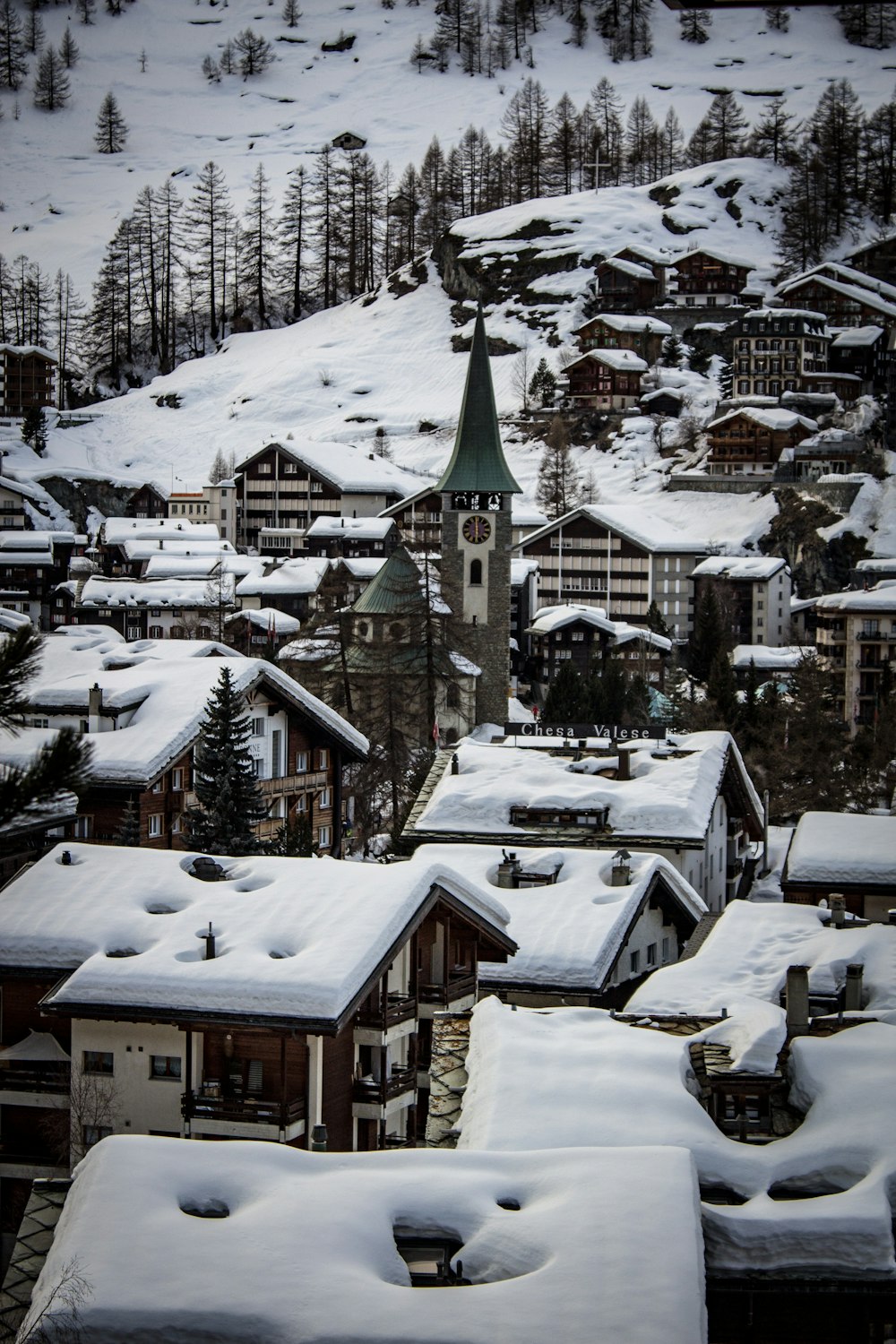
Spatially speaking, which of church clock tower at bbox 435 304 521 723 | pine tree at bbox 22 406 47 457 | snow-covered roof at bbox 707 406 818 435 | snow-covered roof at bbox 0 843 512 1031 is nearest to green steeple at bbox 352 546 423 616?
church clock tower at bbox 435 304 521 723

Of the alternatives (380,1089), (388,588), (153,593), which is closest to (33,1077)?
(380,1089)

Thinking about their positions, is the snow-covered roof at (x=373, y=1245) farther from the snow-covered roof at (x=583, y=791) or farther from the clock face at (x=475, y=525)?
the clock face at (x=475, y=525)

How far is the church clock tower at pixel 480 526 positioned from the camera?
73062mm

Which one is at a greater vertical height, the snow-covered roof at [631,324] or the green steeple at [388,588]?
the green steeple at [388,588]

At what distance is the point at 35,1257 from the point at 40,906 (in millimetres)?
7610

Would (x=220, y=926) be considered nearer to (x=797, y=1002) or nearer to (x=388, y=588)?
(x=797, y=1002)

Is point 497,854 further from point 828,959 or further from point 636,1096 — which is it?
point 636,1096

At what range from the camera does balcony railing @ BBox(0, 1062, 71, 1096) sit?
2156 centimetres

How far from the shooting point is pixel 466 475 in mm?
74938

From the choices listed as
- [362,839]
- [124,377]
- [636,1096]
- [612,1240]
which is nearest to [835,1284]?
[636,1096]

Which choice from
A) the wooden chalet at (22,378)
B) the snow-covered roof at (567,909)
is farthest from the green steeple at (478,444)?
the wooden chalet at (22,378)

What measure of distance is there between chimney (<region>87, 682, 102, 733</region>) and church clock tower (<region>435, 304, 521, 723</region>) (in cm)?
3783

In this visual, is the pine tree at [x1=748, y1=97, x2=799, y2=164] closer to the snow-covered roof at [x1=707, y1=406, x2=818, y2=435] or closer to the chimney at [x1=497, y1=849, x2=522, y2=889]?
the snow-covered roof at [x1=707, y1=406, x2=818, y2=435]

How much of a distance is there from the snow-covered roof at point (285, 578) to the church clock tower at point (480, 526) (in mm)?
16768
